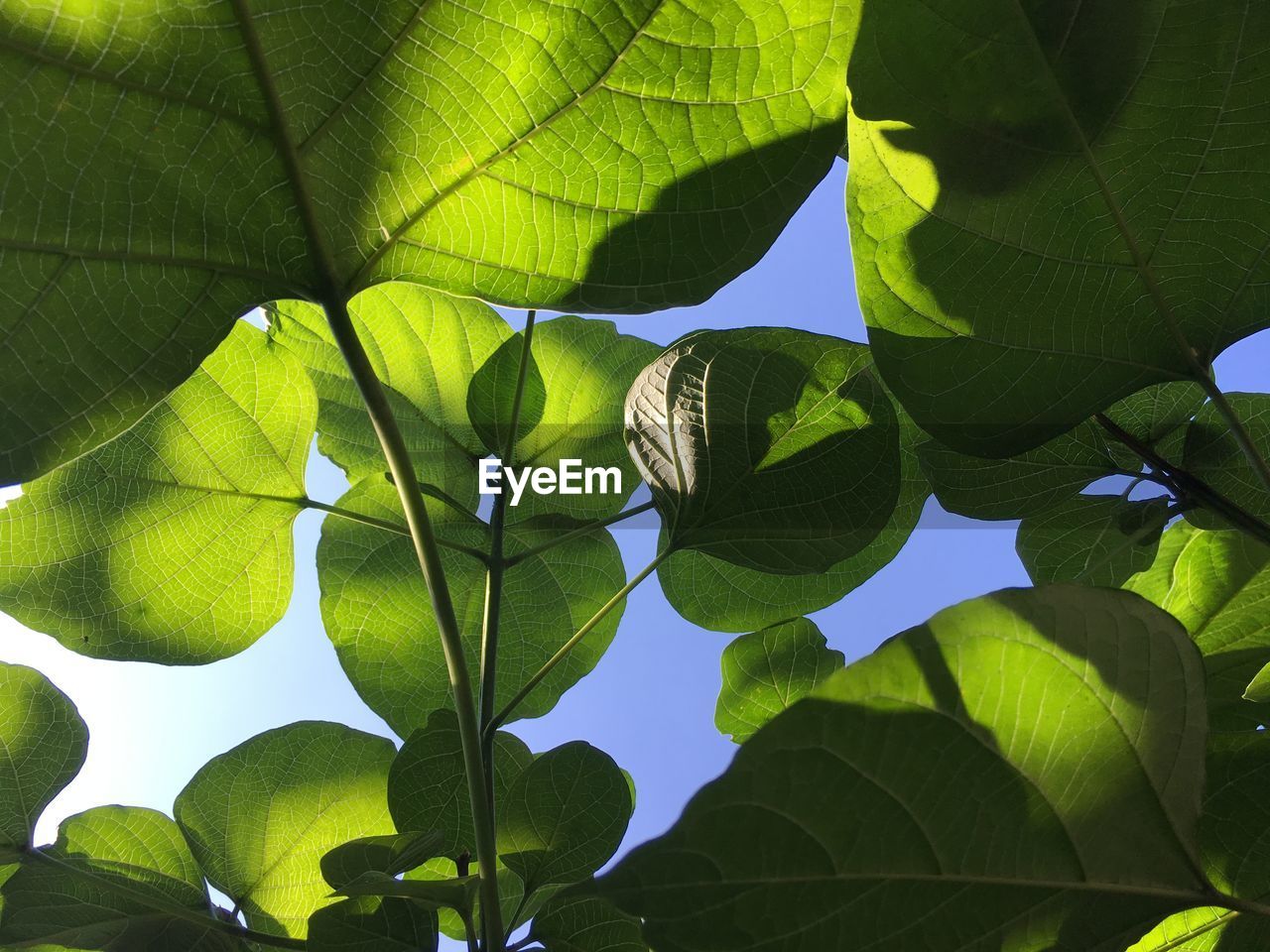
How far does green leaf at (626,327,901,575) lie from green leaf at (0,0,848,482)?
12 cm

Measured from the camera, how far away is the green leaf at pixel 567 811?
2.09 feet

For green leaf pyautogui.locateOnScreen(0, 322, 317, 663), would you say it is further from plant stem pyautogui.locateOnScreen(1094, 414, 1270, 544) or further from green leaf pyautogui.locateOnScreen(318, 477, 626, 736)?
plant stem pyautogui.locateOnScreen(1094, 414, 1270, 544)

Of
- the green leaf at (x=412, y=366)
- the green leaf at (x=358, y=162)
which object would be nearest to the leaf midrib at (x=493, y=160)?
the green leaf at (x=358, y=162)

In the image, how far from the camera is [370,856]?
0.55 meters

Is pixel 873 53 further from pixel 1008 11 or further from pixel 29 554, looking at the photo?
pixel 29 554

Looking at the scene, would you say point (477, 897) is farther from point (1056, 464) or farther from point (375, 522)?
point (1056, 464)

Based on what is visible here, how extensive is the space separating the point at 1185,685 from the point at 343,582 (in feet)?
2.01

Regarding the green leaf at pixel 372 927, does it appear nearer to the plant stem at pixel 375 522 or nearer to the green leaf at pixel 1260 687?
the plant stem at pixel 375 522

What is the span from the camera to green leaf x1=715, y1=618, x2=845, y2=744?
77cm

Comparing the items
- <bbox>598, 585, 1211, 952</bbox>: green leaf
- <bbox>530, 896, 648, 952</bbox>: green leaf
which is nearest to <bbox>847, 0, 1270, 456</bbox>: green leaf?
<bbox>598, 585, 1211, 952</bbox>: green leaf

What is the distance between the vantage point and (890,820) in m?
0.35

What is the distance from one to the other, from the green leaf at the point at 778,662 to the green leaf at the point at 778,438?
0.58 ft

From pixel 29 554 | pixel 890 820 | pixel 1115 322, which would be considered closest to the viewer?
pixel 890 820

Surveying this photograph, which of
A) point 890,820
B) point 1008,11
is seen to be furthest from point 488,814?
point 1008,11
